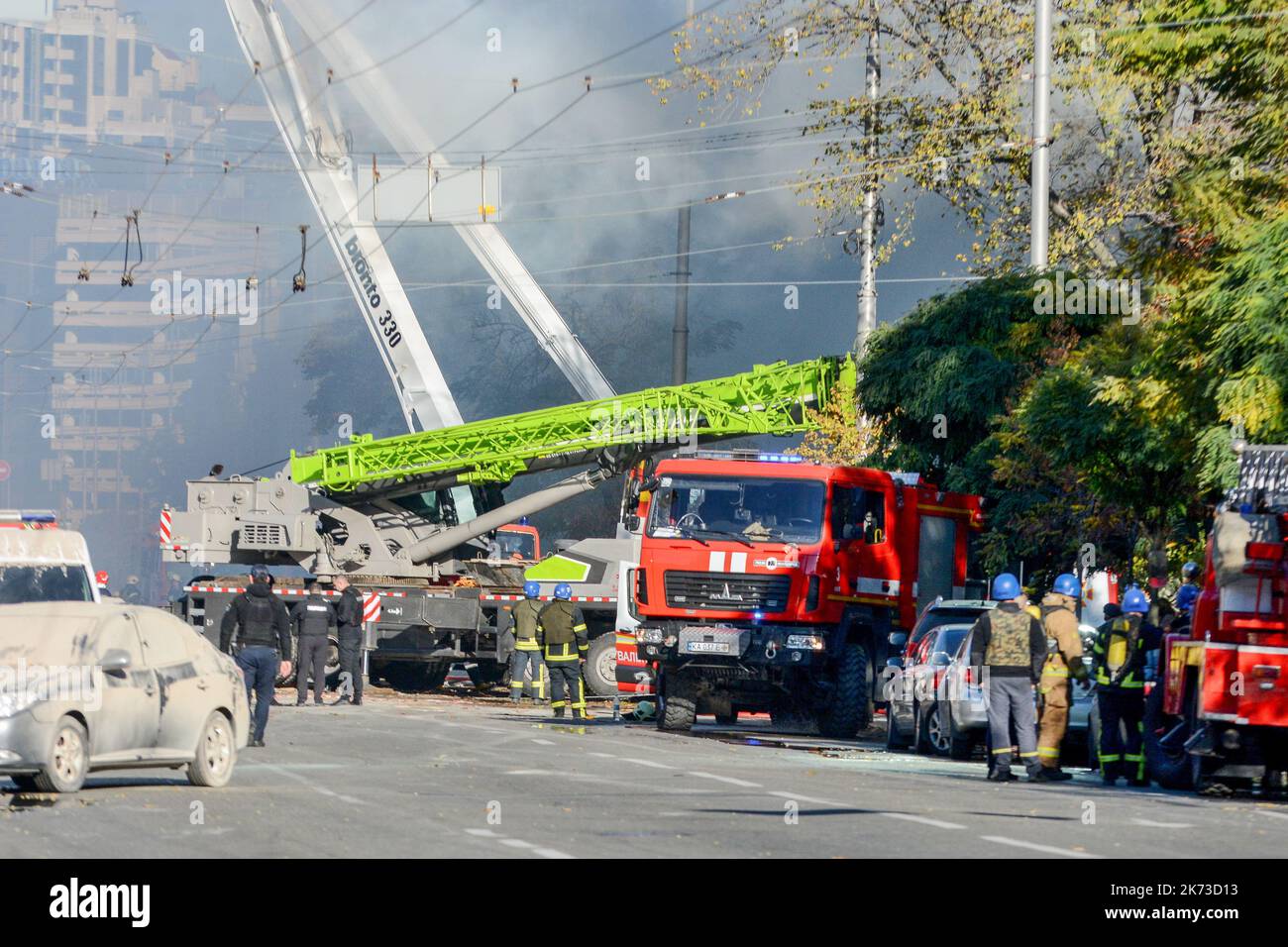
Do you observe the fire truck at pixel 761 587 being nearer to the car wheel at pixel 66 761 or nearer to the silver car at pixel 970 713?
the silver car at pixel 970 713

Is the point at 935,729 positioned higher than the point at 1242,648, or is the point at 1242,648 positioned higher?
the point at 1242,648

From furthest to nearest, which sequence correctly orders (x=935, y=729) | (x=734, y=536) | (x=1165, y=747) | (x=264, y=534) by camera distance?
(x=264, y=534) < (x=734, y=536) < (x=935, y=729) < (x=1165, y=747)

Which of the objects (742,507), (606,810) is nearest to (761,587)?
(742,507)

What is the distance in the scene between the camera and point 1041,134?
28016mm

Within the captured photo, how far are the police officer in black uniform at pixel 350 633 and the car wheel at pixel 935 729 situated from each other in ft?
35.0

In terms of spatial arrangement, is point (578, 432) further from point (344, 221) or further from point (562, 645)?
point (562, 645)

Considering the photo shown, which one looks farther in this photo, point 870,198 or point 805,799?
point 870,198

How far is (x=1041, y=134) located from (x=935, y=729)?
31.6 feet

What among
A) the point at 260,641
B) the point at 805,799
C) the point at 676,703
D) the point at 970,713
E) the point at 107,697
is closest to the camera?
the point at 107,697

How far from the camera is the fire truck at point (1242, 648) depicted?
15773 mm

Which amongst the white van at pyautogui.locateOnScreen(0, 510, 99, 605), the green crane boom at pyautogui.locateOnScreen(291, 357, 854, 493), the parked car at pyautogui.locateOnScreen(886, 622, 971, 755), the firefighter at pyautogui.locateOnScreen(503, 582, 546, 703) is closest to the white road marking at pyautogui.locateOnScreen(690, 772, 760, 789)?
the parked car at pyautogui.locateOnScreen(886, 622, 971, 755)

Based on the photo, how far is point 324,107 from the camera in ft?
132

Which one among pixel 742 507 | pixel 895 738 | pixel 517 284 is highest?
pixel 517 284
